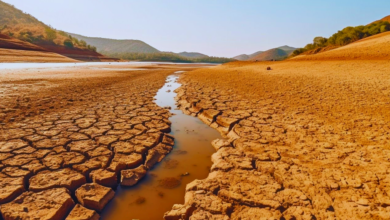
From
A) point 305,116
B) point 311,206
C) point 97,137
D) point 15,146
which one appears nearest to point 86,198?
point 97,137

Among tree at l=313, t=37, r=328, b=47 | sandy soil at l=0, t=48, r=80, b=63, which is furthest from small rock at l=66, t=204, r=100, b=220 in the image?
tree at l=313, t=37, r=328, b=47

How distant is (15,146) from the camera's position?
2.35 m

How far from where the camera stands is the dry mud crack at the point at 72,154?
5.11 ft

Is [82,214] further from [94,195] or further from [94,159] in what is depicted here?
[94,159]

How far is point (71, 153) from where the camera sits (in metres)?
2.25

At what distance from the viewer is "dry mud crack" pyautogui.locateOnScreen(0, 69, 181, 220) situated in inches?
61.3

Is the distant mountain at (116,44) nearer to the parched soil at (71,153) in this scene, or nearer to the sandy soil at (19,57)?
the sandy soil at (19,57)

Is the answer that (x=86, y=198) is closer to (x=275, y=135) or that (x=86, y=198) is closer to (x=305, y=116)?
(x=275, y=135)

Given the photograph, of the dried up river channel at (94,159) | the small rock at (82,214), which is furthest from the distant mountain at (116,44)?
the small rock at (82,214)

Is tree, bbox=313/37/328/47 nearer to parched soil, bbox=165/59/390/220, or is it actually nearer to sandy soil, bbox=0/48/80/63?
parched soil, bbox=165/59/390/220

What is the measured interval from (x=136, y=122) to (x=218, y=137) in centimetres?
138

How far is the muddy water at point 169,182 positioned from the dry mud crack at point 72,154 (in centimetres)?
10

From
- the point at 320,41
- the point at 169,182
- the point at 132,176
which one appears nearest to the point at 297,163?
the point at 169,182

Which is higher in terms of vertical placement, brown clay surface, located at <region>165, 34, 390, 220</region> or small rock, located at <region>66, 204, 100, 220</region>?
brown clay surface, located at <region>165, 34, 390, 220</region>
